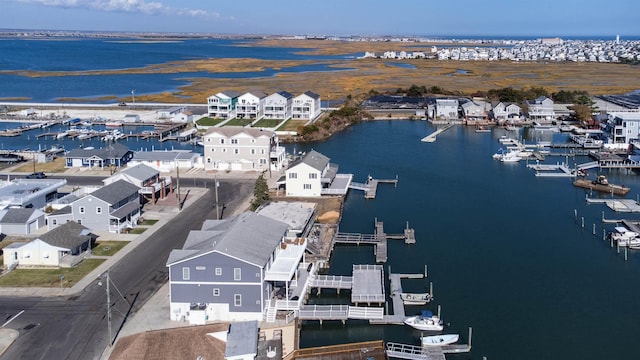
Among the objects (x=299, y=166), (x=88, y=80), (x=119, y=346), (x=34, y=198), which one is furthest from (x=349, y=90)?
(x=119, y=346)

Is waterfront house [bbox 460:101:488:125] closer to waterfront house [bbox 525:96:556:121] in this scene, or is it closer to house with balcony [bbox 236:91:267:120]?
waterfront house [bbox 525:96:556:121]

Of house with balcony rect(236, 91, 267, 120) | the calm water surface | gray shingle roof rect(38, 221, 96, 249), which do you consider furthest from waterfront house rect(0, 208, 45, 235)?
house with balcony rect(236, 91, 267, 120)

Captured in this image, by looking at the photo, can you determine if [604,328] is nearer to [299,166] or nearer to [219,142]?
[299,166]

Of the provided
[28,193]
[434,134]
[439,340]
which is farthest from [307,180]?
[434,134]

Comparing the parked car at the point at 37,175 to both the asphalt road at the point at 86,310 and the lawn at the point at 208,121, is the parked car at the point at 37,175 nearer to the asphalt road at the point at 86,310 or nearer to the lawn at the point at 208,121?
the asphalt road at the point at 86,310

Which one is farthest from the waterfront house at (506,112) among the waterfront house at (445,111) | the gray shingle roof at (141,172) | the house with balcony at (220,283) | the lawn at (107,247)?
the house with balcony at (220,283)

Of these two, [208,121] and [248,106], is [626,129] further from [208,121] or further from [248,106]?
[208,121]
